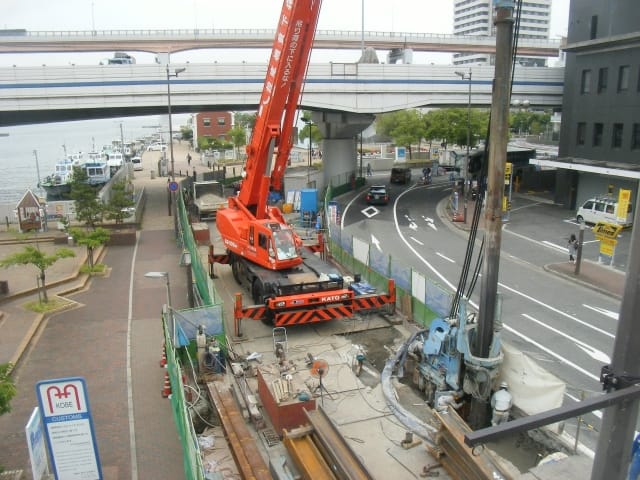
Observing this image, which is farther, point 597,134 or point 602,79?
point 597,134

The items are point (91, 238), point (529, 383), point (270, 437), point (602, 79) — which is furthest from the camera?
point (602, 79)

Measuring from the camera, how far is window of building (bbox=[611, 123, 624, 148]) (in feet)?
112

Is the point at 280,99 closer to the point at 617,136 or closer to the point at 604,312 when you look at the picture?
the point at 604,312

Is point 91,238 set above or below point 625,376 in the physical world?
below

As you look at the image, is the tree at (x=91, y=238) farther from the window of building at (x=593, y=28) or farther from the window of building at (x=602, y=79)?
the window of building at (x=593, y=28)

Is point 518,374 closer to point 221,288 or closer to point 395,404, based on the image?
point 395,404

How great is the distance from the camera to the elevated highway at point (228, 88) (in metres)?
36.2

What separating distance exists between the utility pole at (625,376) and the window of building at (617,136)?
1373 inches

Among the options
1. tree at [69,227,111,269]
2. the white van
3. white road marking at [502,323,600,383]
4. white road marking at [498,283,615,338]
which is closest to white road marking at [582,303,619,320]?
white road marking at [498,283,615,338]

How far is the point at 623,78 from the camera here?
111ft

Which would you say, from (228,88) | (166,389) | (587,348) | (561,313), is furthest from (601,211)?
(166,389)

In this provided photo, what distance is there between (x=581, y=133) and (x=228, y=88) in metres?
24.2

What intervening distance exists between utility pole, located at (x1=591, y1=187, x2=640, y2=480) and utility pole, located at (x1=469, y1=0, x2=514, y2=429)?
6.70 meters

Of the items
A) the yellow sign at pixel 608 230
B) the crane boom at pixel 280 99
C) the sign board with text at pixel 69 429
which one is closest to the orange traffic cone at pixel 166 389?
the sign board with text at pixel 69 429
